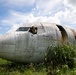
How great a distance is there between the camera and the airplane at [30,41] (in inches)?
472

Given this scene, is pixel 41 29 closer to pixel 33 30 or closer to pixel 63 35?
pixel 33 30

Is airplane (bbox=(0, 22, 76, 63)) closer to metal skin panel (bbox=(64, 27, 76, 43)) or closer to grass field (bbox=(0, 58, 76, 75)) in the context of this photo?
grass field (bbox=(0, 58, 76, 75))

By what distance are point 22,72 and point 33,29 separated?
2455mm

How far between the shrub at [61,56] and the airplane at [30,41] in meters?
0.35

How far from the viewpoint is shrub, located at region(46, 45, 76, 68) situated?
12.5 m

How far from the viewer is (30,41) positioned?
12312 mm

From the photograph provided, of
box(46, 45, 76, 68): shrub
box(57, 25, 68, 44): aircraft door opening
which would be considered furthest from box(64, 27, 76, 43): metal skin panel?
box(46, 45, 76, 68): shrub

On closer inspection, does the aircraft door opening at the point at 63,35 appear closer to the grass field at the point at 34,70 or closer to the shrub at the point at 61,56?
the shrub at the point at 61,56

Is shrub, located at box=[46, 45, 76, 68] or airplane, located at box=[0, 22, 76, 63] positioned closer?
airplane, located at box=[0, 22, 76, 63]

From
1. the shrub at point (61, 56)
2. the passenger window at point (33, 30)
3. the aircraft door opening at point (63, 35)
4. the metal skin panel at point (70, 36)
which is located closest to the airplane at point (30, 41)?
the passenger window at point (33, 30)

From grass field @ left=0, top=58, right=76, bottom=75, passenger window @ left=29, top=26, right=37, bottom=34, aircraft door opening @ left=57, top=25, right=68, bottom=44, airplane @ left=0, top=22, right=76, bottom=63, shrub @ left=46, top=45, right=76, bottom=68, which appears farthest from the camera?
aircraft door opening @ left=57, top=25, right=68, bottom=44

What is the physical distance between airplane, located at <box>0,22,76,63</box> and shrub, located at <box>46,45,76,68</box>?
1.15 ft

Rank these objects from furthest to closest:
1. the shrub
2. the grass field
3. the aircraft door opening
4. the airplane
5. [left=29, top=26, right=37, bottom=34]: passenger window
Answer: the aircraft door opening
[left=29, top=26, right=37, bottom=34]: passenger window
the shrub
the airplane
the grass field

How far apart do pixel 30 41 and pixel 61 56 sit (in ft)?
5.75
